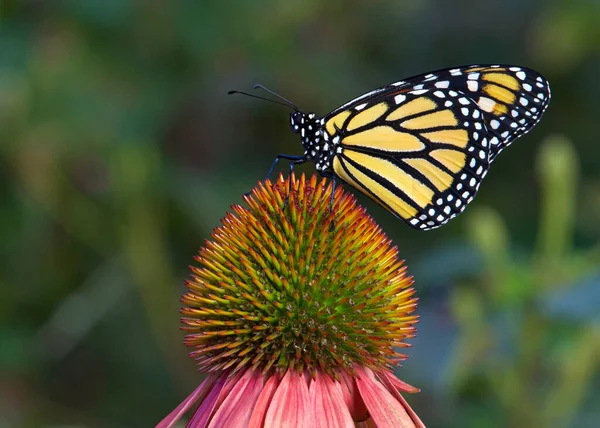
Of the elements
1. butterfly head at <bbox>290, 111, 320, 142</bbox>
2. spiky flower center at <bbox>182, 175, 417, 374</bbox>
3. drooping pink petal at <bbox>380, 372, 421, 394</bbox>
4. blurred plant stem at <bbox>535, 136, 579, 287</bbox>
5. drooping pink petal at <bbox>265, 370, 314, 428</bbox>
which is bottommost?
drooping pink petal at <bbox>265, 370, 314, 428</bbox>

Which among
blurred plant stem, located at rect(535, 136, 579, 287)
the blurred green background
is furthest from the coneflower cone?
blurred plant stem, located at rect(535, 136, 579, 287)

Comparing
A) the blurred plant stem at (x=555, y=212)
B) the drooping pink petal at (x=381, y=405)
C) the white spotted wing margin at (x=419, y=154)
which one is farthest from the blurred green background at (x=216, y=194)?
the drooping pink petal at (x=381, y=405)

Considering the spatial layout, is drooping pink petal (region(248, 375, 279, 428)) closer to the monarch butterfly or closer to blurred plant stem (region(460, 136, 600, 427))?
the monarch butterfly

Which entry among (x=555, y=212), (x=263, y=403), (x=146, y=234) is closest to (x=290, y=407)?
(x=263, y=403)

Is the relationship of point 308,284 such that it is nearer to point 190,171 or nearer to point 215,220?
point 215,220

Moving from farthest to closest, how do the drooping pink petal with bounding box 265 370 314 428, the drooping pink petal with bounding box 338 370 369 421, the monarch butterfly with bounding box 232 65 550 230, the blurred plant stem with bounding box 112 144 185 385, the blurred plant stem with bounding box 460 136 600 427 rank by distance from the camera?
1. the blurred plant stem with bounding box 112 144 185 385
2. the blurred plant stem with bounding box 460 136 600 427
3. the monarch butterfly with bounding box 232 65 550 230
4. the drooping pink petal with bounding box 338 370 369 421
5. the drooping pink petal with bounding box 265 370 314 428

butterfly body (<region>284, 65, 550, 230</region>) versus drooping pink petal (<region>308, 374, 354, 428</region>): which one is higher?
butterfly body (<region>284, 65, 550, 230</region>)

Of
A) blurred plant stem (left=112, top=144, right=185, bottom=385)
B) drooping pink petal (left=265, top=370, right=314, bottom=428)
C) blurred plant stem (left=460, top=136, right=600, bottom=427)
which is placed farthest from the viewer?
blurred plant stem (left=112, top=144, right=185, bottom=385)

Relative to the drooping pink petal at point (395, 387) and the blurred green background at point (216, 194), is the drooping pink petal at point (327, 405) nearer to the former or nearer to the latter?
the drooping pink petal at point (395, 387)
